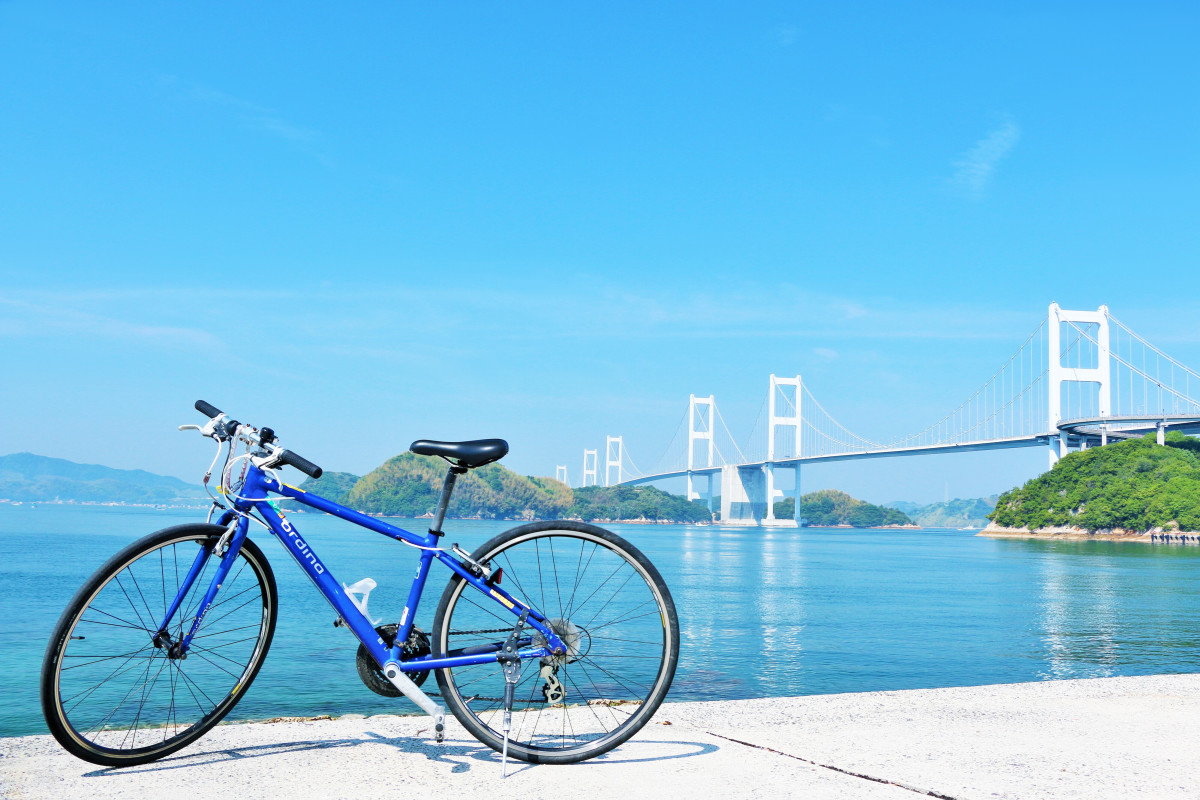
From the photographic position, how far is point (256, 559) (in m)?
3.11

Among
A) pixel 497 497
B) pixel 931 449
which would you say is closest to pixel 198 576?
pixel 931 449

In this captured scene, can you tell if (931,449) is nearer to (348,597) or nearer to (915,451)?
(915,451)

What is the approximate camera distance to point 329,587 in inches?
119

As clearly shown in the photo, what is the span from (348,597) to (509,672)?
581 millimetres

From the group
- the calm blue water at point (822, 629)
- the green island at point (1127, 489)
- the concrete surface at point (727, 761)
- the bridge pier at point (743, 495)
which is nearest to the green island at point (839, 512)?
the bridge pier at point (743, 495)

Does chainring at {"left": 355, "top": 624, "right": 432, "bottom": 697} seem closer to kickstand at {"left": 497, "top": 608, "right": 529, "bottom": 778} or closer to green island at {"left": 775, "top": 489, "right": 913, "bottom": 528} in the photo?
kickstand at {"left": 497, "top": 608, "right": 529, "bottom": 778}

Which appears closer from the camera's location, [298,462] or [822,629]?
[298,462]

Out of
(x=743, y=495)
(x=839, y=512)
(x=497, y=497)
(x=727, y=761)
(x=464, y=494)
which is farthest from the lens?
(x=839, y=512)

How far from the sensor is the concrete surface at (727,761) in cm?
274

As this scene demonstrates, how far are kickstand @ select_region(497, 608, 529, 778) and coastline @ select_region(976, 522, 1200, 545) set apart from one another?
69.9m

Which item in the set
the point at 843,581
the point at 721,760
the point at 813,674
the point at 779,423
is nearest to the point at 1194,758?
the point at 721,760

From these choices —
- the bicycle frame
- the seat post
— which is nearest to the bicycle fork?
the bicycle frame

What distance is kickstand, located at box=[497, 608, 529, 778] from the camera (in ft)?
9.37

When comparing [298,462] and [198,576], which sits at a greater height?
[298,462]
